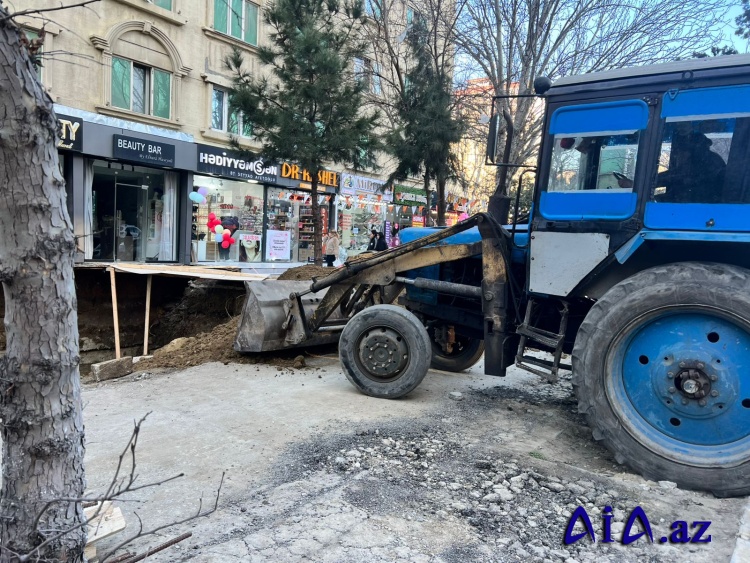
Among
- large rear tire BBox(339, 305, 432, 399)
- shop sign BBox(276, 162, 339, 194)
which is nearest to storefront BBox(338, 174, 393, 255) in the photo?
shop sign BBox(276, 162, 339, 194)

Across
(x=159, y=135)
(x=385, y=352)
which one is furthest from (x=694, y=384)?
(x=159, y=135)

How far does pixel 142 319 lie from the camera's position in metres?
10.4

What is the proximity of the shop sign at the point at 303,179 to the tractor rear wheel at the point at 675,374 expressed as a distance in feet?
51.6

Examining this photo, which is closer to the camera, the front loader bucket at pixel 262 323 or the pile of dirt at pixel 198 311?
the front loader bucket at pixel 262 323

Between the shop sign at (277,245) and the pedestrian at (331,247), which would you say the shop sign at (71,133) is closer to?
the shop sign at (277,245)

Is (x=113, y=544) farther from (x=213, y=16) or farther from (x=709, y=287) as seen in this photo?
(x=213, y=16)

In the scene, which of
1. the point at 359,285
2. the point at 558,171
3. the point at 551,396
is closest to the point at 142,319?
the point at 359,285

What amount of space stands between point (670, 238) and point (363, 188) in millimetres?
21674

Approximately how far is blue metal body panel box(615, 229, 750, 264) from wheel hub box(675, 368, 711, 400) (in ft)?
2.87

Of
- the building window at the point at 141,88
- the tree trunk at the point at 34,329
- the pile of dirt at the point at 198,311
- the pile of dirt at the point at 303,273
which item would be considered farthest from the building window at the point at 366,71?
the tree trunk at the point at 34,329

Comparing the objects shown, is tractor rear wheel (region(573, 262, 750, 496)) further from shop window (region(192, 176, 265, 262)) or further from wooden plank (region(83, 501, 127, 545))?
shop window (region(192, 176, 265, 262))

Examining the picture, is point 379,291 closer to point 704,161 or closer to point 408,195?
point 704,161

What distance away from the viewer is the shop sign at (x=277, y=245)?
67.5ft

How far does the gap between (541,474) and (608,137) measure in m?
2.54
